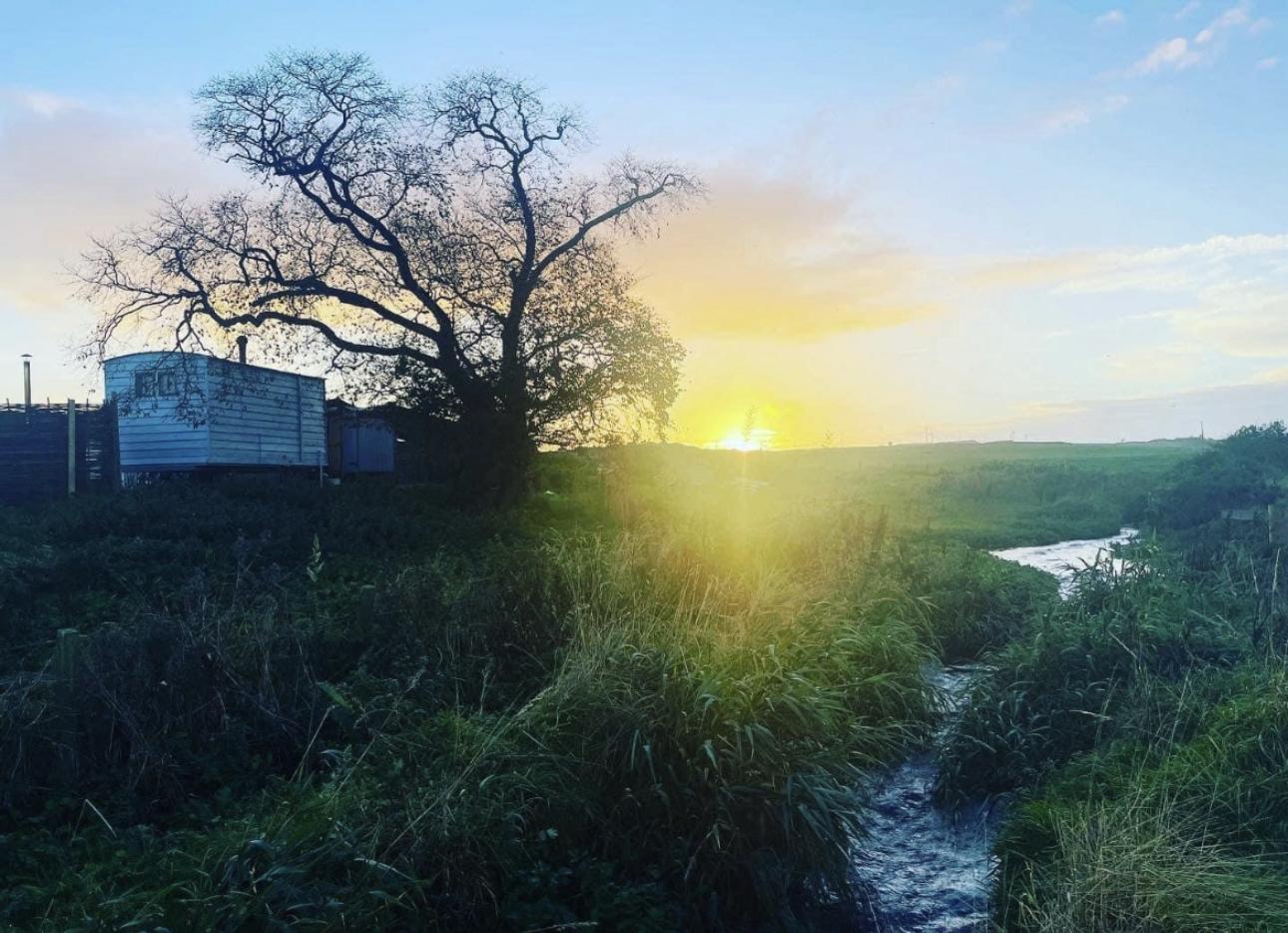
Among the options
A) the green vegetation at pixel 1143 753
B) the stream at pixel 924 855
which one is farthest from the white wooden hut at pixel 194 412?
the green vegetation at pixel 1143 753

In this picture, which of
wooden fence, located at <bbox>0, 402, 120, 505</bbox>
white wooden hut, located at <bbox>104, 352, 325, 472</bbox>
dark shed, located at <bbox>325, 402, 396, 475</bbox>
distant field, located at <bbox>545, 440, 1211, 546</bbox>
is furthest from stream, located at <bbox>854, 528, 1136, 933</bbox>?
dark shed, located at <bbox>325, 402, 396, 475</bbox>

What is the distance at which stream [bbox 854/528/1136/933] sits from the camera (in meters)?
4.88

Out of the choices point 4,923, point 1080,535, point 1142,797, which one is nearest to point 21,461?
point 4,923

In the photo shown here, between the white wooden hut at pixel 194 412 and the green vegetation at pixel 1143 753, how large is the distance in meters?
17.0

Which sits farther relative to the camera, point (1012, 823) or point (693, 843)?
point (1012, 823)

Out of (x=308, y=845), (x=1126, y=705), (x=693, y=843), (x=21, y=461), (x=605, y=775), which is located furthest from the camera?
(x=21, y=461)

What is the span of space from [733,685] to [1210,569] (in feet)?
25.2

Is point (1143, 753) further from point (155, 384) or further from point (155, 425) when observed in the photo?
point (155, 425)

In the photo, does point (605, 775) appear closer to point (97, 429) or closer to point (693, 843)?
point (693, 843)

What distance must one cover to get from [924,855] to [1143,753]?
1.55m

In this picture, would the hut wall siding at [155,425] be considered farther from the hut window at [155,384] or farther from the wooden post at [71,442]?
the wooden post at [71,442]

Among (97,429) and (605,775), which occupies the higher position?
(97,429)

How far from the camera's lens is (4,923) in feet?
11.8

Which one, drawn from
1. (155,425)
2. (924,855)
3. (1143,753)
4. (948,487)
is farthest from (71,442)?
(948,487)
